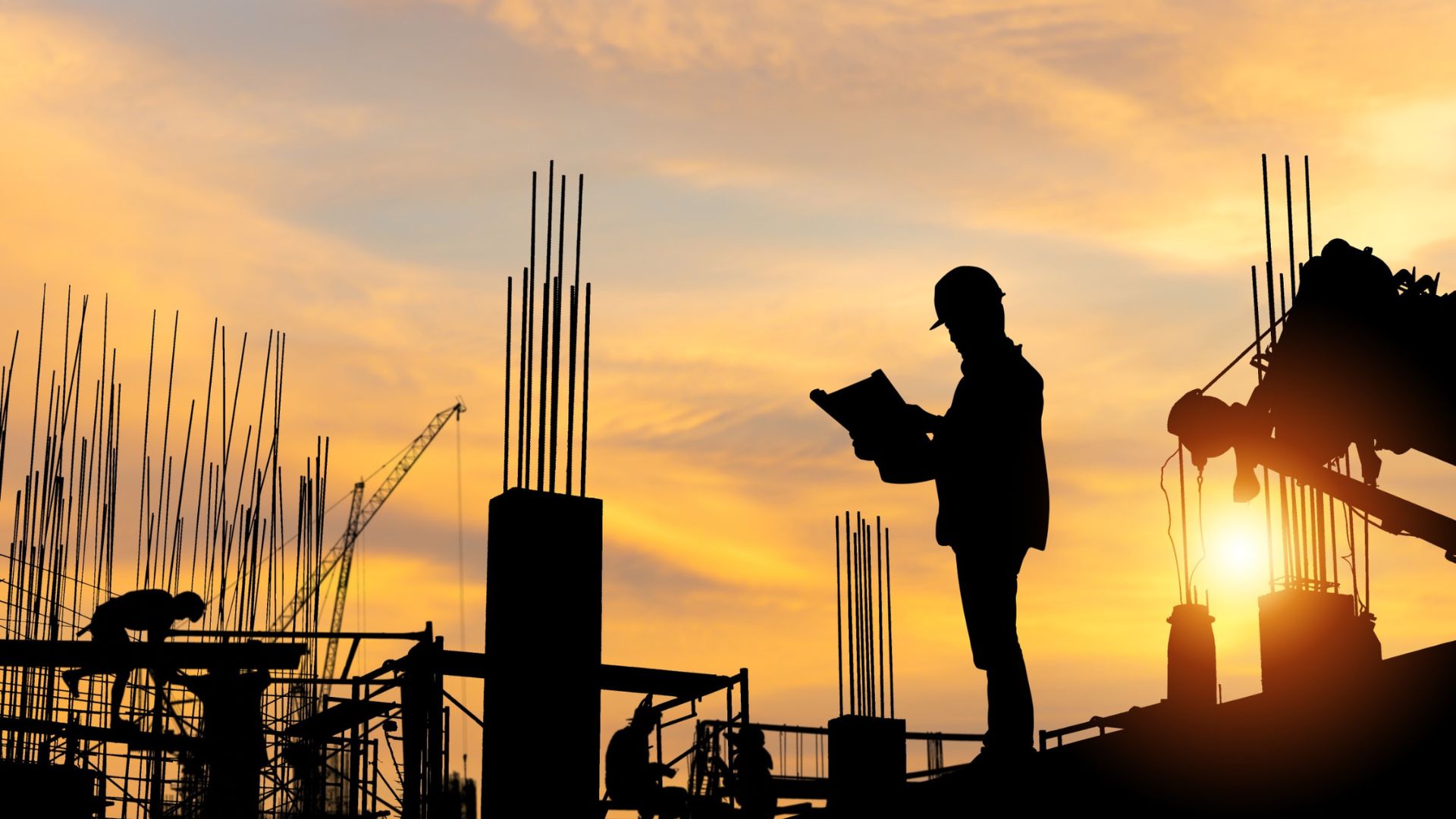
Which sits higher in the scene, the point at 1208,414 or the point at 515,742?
the point at 1208,414

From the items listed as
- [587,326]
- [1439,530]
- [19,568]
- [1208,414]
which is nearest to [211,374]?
[19,568]

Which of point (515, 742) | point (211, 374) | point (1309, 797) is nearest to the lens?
point (1309, 797)

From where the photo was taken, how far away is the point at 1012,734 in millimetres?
5980

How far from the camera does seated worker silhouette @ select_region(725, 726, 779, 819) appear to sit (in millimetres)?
12734

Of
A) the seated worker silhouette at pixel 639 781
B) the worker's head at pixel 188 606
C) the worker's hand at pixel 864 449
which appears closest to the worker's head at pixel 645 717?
the seated worker silhouette at pixel 639 781

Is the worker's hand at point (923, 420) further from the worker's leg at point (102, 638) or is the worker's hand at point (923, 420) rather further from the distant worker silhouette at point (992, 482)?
the worker's leg at point (102, 638)

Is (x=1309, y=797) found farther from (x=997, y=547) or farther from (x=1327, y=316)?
(x=1327, y=316)

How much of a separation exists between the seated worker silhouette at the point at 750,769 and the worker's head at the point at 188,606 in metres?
4.19

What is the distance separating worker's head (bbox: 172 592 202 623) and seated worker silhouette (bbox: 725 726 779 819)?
13.7 feet

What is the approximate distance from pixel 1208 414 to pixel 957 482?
461cm

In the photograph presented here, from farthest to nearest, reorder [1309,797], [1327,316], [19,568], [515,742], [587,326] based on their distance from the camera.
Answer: [19,568] < [587,326] < [1327,316] < [515,742] < [1309,797]

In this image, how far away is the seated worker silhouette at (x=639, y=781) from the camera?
10727 millimetres

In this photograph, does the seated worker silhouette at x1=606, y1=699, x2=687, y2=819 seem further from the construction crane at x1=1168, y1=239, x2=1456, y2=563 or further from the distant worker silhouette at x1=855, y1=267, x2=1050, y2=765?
the distant worker silhouette at x1=855, y1=267, x2=1050, y2=765

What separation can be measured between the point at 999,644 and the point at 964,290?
127cm
